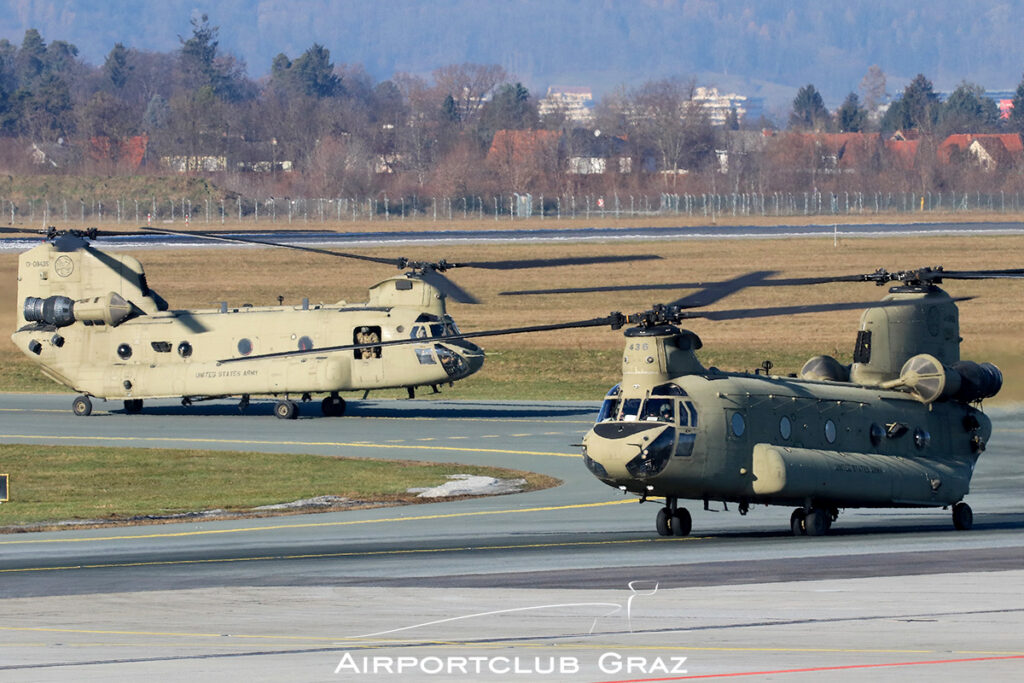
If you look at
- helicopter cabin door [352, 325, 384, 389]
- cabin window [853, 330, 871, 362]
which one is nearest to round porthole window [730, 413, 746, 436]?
cabin window [853, 330, 871, 362]

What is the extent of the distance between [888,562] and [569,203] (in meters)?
117

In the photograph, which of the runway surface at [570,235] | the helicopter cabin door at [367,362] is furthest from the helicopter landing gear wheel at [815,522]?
the runway surface at [570,235]

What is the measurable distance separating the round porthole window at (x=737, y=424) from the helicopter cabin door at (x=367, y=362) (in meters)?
21.1

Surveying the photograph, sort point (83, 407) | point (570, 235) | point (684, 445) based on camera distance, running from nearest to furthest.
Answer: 1. point (684, 445)
2. point (83, 407)
3. point (570, 235)

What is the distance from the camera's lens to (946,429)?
28.8 metres

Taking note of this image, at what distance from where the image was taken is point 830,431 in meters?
26.6

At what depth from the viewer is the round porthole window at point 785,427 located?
25.8 m

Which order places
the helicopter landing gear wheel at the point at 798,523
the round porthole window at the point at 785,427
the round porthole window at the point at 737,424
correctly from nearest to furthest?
the round porthole window at the point at 737,424
the round porthole window at the point at 785,427
the helicopter landing gear wheel at the point at 798,523

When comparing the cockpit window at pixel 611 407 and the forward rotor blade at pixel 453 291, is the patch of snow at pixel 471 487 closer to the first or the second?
the forward rotor blade at pixel 453 291

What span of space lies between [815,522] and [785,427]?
1.73 meters

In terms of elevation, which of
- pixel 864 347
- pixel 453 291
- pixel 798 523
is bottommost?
pixel 798 523

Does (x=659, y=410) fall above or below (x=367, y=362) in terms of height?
above

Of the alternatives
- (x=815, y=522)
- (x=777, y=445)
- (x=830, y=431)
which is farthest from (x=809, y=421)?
(x=815, y=522)

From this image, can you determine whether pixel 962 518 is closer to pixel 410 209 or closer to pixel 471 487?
pixel 471 487
